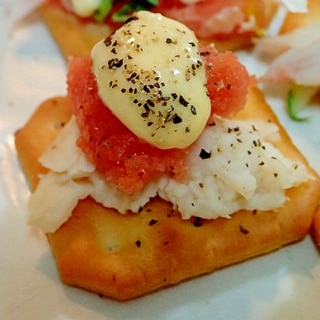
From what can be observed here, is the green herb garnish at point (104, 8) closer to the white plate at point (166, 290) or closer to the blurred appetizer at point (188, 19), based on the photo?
the blurred appetizer at point (188, 19)

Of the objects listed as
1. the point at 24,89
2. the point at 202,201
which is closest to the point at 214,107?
the point at 202,201

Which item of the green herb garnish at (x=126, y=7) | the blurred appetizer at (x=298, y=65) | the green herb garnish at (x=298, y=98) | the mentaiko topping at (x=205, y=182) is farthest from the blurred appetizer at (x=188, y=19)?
the mentaiko topping at (x=205, y=182)

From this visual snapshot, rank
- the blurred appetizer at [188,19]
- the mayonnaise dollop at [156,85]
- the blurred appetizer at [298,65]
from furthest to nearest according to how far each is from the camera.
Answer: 1. the blurred appetizer at [188,19]
2. the blurred appetizer at [298,65]
3. the mayonnaise dollop at [156,85]

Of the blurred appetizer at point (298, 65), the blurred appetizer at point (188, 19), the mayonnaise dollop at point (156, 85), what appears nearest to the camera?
the mayonnaise dollop at point (156, 85)

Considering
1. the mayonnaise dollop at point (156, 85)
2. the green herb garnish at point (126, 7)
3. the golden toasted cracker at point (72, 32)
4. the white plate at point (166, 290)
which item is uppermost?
the mayonnaise dollop at point (156, 85)

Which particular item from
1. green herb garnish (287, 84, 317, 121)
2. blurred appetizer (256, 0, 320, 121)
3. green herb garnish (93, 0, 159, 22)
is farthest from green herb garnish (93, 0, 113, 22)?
green herb garnish (287, 84, 317, 121)

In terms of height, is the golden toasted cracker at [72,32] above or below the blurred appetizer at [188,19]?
below

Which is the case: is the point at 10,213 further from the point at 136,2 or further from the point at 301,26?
the point at 301,26
